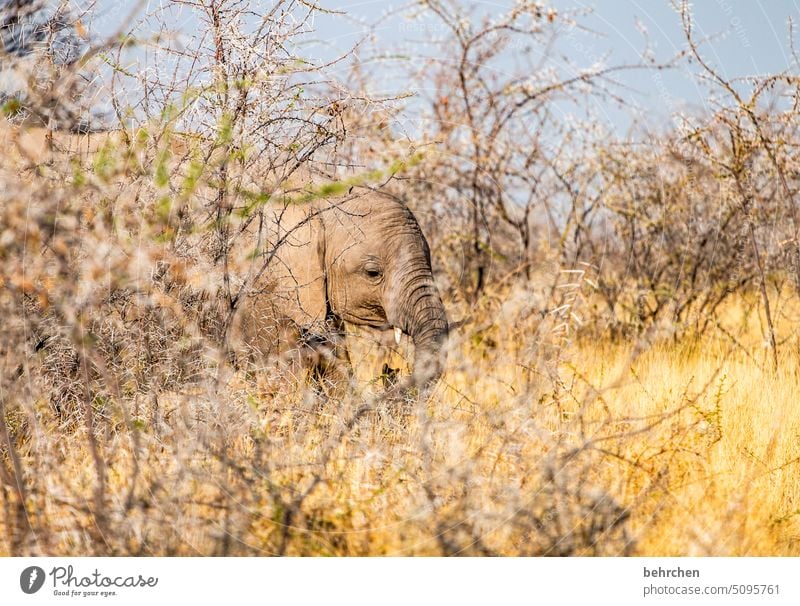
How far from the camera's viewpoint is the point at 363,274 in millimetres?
6230

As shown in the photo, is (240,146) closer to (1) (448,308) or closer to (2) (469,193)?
(1) (448,308)

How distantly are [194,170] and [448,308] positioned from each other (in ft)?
13.3
